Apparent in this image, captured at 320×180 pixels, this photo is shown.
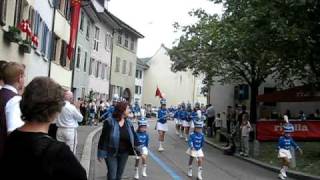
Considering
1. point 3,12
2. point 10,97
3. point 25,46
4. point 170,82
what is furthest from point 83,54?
point 170,82

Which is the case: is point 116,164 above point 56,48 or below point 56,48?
below

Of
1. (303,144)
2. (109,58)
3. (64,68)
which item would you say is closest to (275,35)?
(303,144)

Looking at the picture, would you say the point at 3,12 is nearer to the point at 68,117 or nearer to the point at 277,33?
the point at 68,117

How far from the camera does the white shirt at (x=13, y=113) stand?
4648 millimetres

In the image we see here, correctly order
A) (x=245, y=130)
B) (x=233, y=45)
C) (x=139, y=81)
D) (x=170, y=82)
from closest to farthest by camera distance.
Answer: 1. (x=245, y=130)
2. (x=233, y=45)
3. (x=139, y=81)
4. (x=170, y=82)

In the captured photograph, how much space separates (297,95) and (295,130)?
2.24m

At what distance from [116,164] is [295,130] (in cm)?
1930

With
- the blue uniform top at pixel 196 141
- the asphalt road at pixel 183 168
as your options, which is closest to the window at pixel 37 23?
the asphalt road at pixel 183 168

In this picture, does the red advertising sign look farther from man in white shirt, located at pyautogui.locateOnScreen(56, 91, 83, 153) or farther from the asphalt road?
man in white shirt, located at pyautogui.locateOnScreen(56, 91, 83, 153)

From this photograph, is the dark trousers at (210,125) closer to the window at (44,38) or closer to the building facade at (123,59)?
the window at (44,38)

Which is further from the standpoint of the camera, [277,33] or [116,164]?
[277,33]

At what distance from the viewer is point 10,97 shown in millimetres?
4867

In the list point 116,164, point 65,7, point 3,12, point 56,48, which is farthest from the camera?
point 65,7

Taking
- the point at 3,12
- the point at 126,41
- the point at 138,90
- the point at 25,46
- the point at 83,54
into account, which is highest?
the point at 126,41
